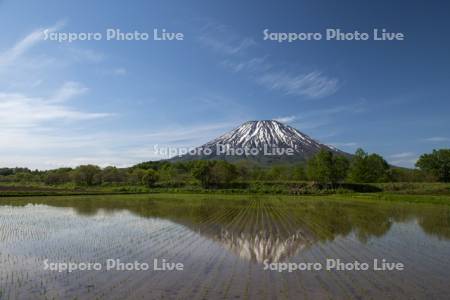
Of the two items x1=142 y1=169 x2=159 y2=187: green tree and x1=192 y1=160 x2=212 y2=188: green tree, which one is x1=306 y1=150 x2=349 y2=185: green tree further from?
x1=142 y1=169 x2=159 y2=187: green tree

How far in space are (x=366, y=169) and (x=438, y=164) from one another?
2133 cm

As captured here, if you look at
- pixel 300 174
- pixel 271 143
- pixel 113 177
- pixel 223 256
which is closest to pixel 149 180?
pixel 113 177

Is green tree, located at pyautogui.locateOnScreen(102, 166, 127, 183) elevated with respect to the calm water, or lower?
elevated

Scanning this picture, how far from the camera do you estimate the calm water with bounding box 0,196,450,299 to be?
8742mm

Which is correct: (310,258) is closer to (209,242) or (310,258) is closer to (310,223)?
(209,242)

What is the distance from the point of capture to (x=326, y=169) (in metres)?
74.6

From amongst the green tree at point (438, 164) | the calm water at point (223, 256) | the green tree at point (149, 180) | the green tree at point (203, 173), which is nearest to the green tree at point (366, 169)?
the green tree at point (438, 164)

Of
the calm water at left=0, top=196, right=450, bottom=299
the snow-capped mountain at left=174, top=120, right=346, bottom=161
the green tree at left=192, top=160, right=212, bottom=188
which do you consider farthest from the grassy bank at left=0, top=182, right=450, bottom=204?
the snow-capped mountain at left=174, top=120, right=346, bottom=161

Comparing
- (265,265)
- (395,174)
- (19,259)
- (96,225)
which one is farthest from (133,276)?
(395,174)

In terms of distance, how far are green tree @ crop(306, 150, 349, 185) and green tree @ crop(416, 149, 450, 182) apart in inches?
987

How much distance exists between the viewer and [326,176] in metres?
74.9

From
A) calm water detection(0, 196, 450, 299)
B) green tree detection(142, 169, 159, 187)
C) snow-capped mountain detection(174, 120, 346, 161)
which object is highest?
snow-capped mountain detection(174, 120, 346, 161)

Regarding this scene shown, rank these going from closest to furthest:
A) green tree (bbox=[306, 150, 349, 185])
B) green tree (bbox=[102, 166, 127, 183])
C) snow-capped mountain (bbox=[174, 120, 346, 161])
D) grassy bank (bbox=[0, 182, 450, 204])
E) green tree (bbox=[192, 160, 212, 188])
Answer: grassy bank (bbox=[0, 182, 450, 204]) < green tree (bbox=[306, 150, 349, 185]) < green tree (bbox=[192, 160, 212, 188]) < green tree (bbox=[102, 166, 127, 183]) < snow-capped mountain (bbox=[174, 120, 346, 161])

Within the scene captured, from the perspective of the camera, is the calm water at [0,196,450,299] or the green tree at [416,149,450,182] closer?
the calm water at [0,196,450,299]
